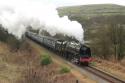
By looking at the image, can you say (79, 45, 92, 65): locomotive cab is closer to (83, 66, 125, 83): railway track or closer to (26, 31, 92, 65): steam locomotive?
(26, 31, 92, 65): steam locomotive

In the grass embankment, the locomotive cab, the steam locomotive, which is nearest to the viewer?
the grass embankment

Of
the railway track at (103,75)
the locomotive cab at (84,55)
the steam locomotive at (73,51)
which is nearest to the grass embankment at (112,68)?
the railway track at (103,75)

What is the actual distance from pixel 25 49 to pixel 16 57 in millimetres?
9917

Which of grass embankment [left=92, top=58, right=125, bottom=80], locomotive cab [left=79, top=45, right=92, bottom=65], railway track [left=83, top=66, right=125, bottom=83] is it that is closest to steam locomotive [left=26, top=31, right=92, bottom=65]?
locomotive cab [left=79, top=45, right=92, bottom=65]

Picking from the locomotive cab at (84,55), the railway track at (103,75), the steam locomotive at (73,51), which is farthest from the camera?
the steam locomotive at (73,51)

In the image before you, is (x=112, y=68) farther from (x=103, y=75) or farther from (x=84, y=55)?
(x=84, y=55)

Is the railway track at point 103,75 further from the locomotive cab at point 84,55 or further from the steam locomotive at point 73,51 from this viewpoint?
the steam locomotive at point 73,51

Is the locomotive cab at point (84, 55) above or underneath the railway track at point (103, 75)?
above

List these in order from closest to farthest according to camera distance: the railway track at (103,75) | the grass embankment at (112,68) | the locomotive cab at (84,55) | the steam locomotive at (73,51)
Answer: the railway track at (103,75)
the grass embankment at (112,68)
the locomotive cab at (84,55)
the steam locomotive at (73,51)

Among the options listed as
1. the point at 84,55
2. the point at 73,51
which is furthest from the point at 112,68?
the point at 73,51

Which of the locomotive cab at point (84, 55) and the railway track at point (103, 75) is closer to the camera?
the railway track at point (103, 75)

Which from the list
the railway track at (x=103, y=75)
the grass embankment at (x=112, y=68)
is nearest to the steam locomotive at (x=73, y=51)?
the grass embankment at (x=112, y=68)

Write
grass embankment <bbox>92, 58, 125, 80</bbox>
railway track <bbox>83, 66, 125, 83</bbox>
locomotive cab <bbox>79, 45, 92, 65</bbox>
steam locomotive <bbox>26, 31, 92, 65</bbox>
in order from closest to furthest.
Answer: railway track <bbox>83, 66, 125, 83</bbox>, grass embankment <bbox>92, 58, 125, 80</bbox>, locomotive cab <bbox>79, 45, 92, 65</bbox>, steam locomotive <bbox>26, 31, 92, 65</bbox>

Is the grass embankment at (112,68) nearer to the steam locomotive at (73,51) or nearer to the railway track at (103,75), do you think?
the railway track at (103,75)
